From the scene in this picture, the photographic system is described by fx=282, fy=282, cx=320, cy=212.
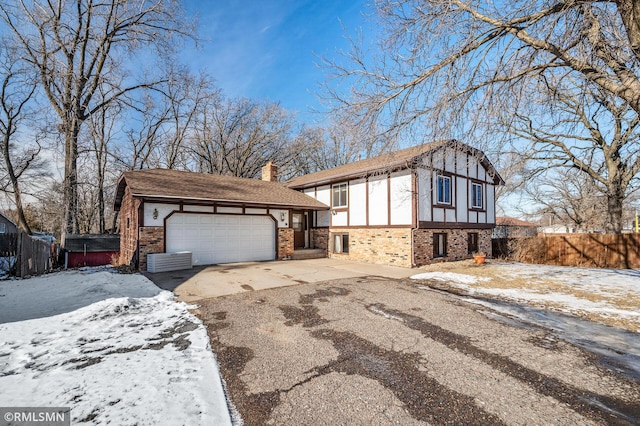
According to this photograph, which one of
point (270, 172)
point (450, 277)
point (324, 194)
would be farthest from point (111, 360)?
point (270, 172)

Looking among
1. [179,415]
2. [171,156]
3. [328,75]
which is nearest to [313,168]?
[171,156]

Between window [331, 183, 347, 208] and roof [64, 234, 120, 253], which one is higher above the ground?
window [331, 183, 347, 208]

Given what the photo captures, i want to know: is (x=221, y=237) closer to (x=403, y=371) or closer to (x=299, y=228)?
(x=299, y=228)

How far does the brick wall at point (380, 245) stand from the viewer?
1187 cm

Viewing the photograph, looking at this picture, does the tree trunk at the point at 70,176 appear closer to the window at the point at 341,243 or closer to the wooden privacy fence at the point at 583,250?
the window at the point at 341,243

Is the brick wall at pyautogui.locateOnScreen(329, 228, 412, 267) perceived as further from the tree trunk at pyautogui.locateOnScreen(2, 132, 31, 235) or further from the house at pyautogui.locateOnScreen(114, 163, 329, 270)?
the tree trunk at pyautogui.locateOnScreen(2, 132, 31, 235)

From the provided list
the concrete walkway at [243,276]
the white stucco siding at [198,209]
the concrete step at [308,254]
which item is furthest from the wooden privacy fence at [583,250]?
the white stucco siding at [198,209]

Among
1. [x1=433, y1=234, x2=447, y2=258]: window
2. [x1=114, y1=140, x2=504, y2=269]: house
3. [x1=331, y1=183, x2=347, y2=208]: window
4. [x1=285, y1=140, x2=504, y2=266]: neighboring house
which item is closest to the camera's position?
[x1=114, y1=140, x2=504, y2=269]: house

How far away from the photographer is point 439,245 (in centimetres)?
1349

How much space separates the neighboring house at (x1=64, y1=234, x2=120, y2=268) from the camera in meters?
13.7

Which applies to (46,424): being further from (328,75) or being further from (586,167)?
(586,167)

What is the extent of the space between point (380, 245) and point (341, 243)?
2760 millimetres

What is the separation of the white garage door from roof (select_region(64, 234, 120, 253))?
6628 millimetres

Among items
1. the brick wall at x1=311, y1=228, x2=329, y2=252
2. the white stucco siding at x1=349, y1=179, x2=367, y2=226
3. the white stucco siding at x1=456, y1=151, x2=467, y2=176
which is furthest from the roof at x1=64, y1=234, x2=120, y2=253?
the white stucco siding at x1=456, y1=151, x2=467, y2=176
